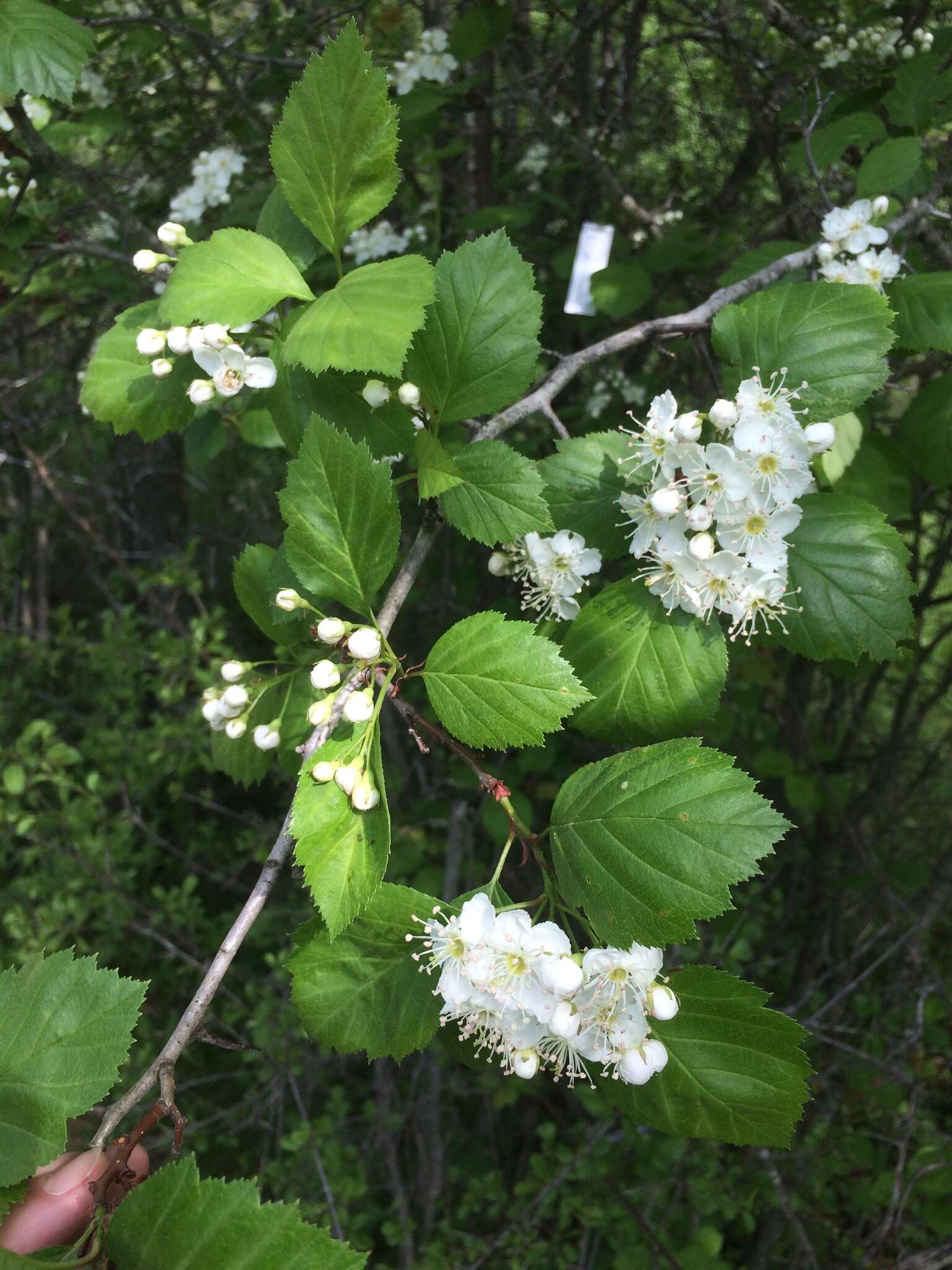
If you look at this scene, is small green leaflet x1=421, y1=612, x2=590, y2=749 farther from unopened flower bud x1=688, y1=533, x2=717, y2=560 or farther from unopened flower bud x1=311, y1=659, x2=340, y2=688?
unopened flower bud x1=688, y1=533, x2=717, y2=560

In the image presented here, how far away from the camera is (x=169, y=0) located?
3.49 meters

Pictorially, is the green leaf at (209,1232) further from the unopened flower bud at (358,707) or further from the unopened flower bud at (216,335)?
the unopened flower bud at (216,335)

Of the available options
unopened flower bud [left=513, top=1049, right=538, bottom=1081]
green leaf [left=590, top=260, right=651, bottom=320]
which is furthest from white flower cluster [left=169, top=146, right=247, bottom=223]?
unopened flower bud [left=513, top=1049, right=538, bottom=1081]

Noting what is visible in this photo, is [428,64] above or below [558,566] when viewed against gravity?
above

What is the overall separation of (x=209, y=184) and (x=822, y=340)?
8.04 ft

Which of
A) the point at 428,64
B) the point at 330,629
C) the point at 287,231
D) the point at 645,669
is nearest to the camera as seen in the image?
the point at 330,629

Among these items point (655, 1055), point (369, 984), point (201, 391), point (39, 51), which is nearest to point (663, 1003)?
point (655, 1055)

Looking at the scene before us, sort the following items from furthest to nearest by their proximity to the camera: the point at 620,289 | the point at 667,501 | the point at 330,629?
the point at 620,289 < the point at 667,501 < the point at 330,629

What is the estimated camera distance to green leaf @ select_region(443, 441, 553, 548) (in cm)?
138

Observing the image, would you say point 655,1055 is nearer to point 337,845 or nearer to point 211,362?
point 337,845

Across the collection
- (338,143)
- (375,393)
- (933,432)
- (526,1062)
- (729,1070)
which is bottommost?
(729,1070)

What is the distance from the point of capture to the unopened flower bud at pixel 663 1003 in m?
1.26

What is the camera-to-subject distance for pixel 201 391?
158 cm

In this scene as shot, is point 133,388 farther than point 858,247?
No
